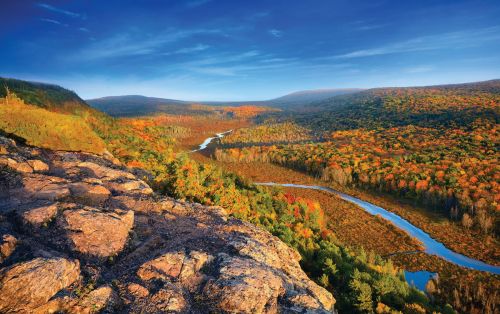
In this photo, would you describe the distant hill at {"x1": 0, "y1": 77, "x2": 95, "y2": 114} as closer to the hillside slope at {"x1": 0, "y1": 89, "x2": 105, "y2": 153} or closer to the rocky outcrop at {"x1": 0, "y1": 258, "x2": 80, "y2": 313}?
the hillside slope at {"x1": 0, "y1": 89, "x2": 105, "y2": 153}

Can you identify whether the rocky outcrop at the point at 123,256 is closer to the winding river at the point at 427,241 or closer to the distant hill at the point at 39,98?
the distant hill at the point at 39,98

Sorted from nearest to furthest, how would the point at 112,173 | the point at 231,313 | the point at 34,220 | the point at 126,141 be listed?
the point at 231,313 < the point at 34,220 < the point at 112,173 < the point at 126,141

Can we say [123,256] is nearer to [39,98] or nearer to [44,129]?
[44,129]

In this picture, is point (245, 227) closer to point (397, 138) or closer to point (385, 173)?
point (385, 173)

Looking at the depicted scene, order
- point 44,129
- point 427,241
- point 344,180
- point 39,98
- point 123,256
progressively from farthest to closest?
1. point 344,180
2. point 427,241
3. point 39,98
4. point 44,129
5. point 123,256

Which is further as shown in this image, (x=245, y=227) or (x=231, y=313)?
(x=245, y=227)

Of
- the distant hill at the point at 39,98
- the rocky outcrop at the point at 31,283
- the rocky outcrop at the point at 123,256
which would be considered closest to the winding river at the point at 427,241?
the rocky outcrop at the point at 123,256

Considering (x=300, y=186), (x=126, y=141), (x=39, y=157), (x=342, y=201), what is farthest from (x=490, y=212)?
(x=39, y=157)

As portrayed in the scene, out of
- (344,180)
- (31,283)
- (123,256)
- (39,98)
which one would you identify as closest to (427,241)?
(344,180)
